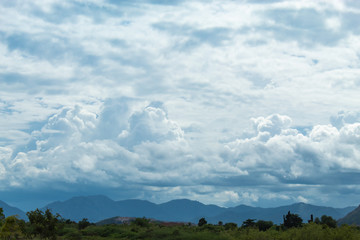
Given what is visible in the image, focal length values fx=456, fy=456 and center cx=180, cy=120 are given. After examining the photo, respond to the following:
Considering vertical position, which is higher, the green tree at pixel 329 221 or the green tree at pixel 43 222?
the green tree at pixel 329 221

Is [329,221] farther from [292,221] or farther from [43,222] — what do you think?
[43,222]

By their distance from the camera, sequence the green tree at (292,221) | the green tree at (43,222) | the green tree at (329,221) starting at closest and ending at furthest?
the green tree at (43,222) → the green tree at (329,221) → the green tree at (292,221)

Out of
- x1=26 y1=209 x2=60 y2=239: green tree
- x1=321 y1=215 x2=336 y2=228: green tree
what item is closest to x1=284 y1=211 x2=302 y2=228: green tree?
x1=321 y1=215 x2=336 y2=228: green tree

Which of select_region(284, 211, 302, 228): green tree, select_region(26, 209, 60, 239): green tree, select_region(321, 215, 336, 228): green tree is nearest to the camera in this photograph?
select_region(26, 209, 60, 239): green tree

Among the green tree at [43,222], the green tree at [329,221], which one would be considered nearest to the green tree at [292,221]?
the green tree at [329,221]

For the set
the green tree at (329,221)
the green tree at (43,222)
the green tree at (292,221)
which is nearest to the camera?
the green tree at (43,222)

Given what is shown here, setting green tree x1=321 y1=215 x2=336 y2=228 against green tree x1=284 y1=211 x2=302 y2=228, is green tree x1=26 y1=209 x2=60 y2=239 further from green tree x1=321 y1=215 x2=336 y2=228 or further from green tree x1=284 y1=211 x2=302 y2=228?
green tree x1=321 y1=215 x2=336 y2=228

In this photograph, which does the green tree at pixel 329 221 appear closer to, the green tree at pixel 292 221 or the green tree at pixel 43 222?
the green tree at pixel 292 221

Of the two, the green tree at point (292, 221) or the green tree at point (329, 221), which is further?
the green tree at point (292, 221)

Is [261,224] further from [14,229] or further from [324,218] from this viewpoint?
[14,229]

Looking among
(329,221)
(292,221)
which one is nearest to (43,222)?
(292,221)

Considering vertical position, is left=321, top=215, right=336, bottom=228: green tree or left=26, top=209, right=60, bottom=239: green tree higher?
left=321, top=215, right=336, bottom=228: green tree

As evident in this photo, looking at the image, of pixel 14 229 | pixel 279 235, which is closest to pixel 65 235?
pixel 14 229

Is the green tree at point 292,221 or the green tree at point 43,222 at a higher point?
the green tree at point 292,221
